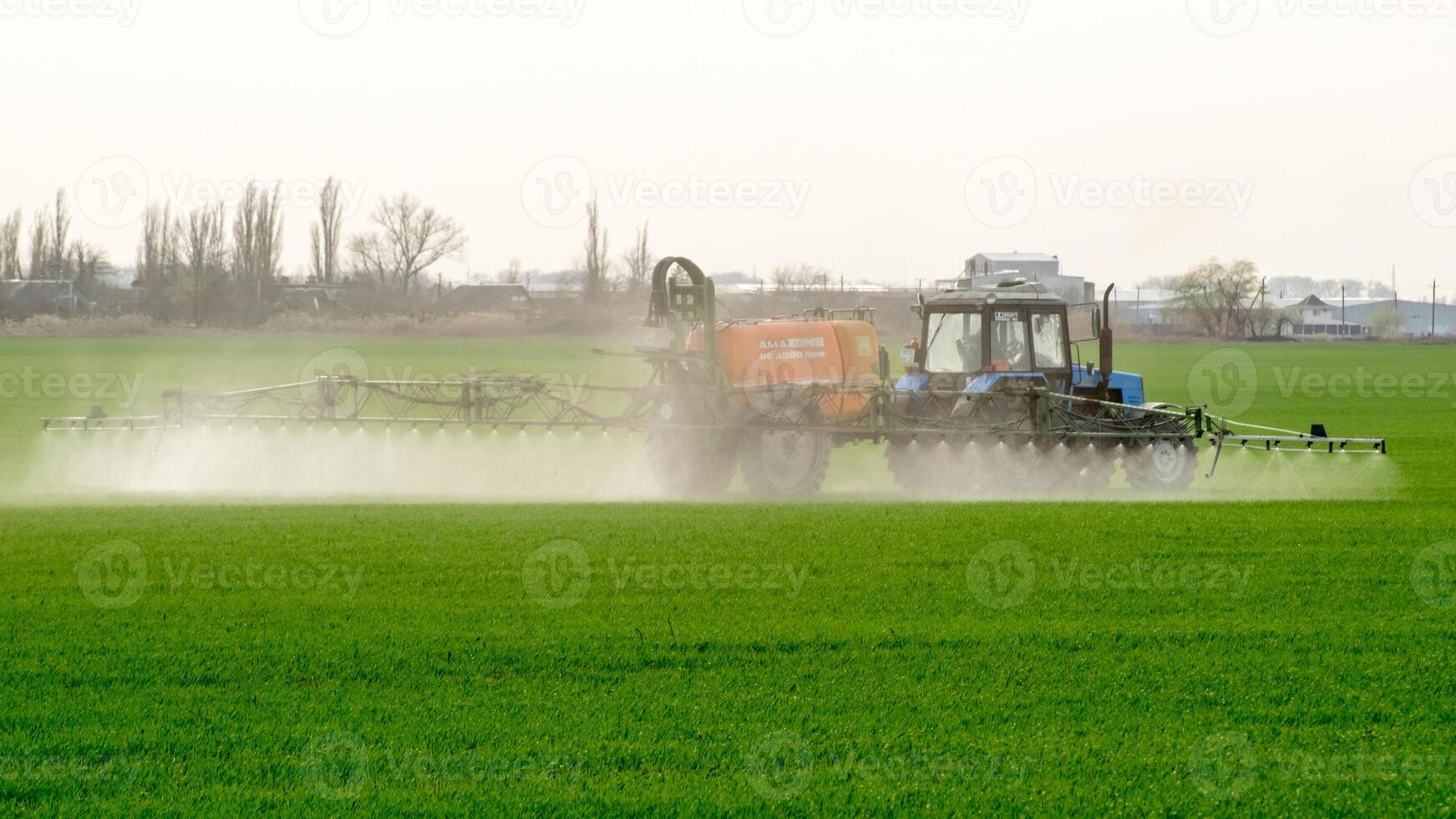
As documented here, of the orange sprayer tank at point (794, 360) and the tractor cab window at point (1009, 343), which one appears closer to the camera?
the orange sprayer tank at point (794, 360)

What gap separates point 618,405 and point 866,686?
103 feet

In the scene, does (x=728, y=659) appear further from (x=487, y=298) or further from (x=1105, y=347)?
(x=487, y=298)

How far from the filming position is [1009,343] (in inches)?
728

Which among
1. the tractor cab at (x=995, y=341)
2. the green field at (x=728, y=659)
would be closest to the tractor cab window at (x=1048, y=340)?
the tractor cab at (x=995, y=341)

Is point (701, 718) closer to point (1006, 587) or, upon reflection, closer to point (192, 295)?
point (1006, 587)

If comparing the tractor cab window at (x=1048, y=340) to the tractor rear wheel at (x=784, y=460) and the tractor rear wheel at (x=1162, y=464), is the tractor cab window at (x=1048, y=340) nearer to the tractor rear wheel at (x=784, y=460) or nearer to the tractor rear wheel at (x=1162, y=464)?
the tractor rear wheel at (x=1162, y=464)

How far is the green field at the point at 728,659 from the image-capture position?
276 inches

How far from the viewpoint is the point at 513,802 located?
6.72m

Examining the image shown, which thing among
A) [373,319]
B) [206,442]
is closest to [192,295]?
[373,319]

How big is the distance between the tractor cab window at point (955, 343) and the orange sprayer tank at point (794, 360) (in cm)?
83

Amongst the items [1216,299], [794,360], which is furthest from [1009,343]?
[1216,299]

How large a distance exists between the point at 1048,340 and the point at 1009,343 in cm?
53

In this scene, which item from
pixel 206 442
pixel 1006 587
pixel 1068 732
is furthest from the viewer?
pixel 206 442

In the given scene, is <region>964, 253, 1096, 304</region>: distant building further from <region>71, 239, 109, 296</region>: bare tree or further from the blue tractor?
<region>71, 239, 109, 296</region>: bare tree
